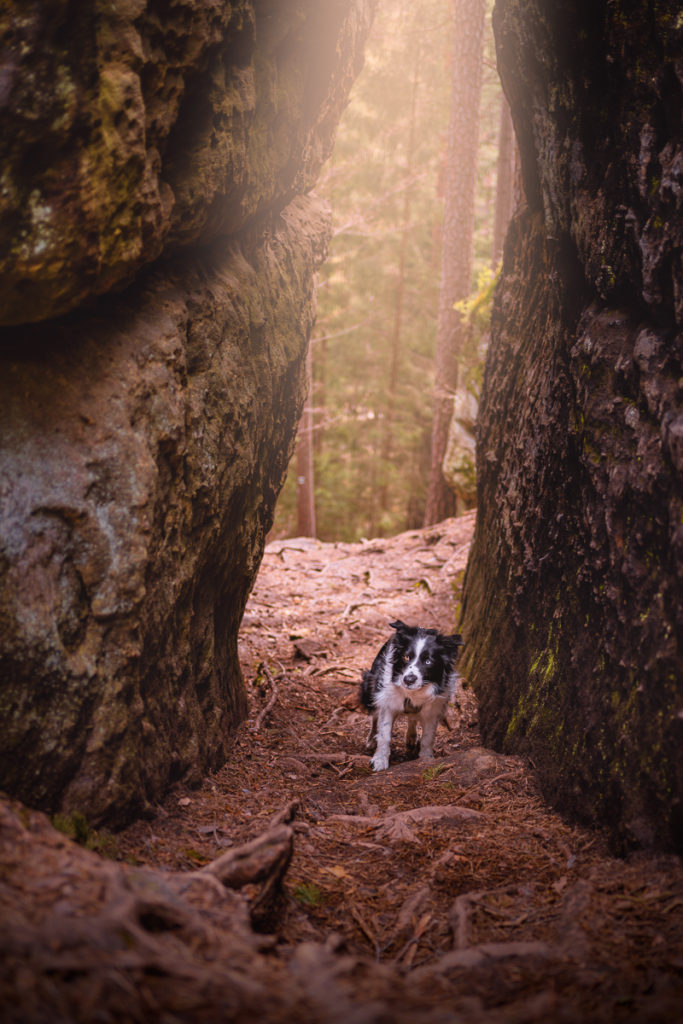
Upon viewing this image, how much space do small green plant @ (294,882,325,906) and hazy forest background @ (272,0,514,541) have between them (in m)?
11.7

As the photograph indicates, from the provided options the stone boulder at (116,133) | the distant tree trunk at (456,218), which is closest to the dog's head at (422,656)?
the stone boulder at (116,133)

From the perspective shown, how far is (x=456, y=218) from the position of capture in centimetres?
1567

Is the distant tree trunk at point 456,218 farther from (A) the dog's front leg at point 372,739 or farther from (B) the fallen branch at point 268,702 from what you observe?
(A) the dog's front leg at point 372,739

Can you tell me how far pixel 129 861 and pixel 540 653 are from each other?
338cm

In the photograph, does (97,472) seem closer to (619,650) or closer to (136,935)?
(136,935)

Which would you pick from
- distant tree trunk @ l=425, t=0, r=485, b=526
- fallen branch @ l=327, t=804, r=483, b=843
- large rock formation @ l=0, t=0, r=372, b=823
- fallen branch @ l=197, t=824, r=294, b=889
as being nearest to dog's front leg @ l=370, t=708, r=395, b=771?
fallen branch @ l=327, t=804, r=483, b=843

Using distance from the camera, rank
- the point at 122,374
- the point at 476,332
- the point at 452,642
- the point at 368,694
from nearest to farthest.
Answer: the point at 122,374 < the point at 452,642 < the point at 368,694 < the point at 476,332

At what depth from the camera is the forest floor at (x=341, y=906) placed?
209cm

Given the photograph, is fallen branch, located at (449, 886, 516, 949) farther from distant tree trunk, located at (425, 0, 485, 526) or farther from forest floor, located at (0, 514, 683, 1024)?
distant tree trunk, located at (425, 0, 485, 526)

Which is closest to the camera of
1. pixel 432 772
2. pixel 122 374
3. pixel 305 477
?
→ pixel 122 374

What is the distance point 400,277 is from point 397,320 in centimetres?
154

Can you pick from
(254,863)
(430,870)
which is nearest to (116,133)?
(254,863)

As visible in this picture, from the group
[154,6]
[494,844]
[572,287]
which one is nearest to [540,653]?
[494,844]

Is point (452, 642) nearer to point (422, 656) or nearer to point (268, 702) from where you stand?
point (422, 656)
